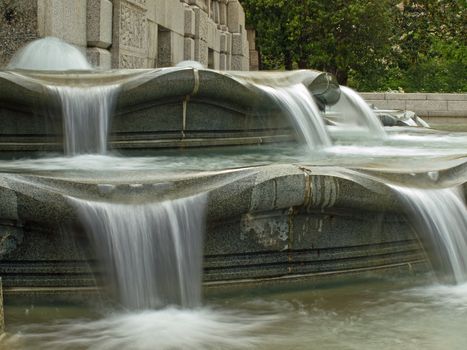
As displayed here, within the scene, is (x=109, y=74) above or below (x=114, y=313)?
above

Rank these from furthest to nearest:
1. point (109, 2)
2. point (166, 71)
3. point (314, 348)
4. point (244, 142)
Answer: point (109, 2) < point (244, 142) < point (166, 71) < point (314, 348)

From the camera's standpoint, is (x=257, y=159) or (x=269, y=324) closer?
(x=269, y=324)

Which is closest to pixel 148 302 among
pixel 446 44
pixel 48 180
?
pixel 48 180

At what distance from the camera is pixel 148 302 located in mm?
4691

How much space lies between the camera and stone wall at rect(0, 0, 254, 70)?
31.6ft

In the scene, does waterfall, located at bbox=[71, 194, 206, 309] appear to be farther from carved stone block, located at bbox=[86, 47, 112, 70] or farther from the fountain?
carved stone block, located at bbox=[86, 47, 112, 70]

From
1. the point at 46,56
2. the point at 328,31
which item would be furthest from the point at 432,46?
the point at 46,56

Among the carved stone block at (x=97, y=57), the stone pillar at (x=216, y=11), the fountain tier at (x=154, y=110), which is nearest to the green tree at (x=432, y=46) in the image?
the stone pillar at (x=216, y=11)

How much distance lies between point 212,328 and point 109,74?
370 centimetres

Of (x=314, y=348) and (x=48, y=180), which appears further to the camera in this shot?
(x=48, y=180)

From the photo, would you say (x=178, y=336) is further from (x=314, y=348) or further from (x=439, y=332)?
(x=439, y=332)

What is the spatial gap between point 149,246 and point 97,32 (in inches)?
286

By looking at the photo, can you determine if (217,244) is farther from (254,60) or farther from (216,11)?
(254,60)

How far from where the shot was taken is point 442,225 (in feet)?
17.8
